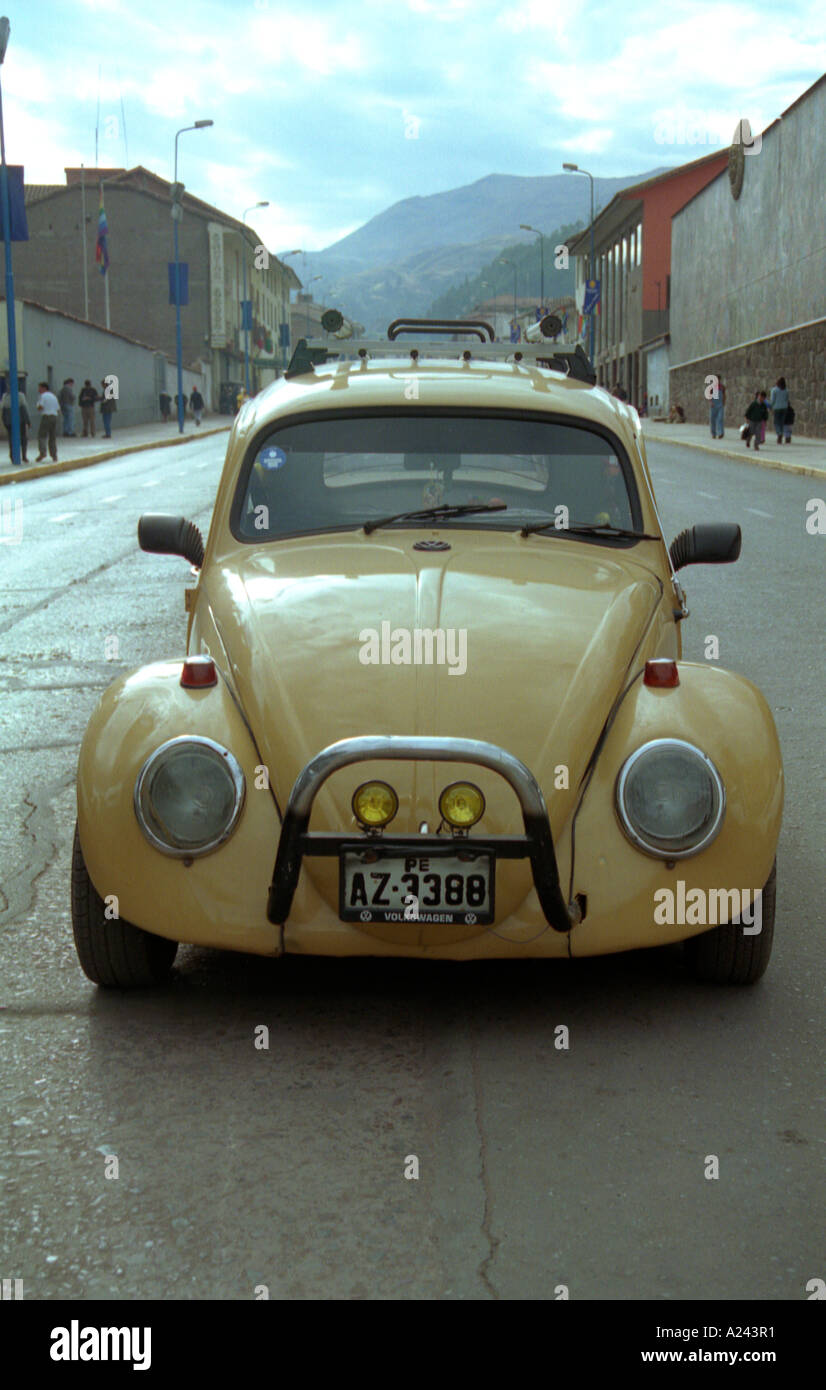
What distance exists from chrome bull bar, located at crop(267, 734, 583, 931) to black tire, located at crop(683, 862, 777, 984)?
0.61 m

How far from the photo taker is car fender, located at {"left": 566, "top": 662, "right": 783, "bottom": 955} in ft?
12.0

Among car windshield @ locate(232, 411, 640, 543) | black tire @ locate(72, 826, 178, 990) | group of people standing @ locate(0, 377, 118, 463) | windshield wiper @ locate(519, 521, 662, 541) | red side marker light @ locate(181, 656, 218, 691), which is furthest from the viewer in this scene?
group of people standing @ locate(0, 377, 118, 463)

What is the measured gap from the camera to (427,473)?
16.5 feet

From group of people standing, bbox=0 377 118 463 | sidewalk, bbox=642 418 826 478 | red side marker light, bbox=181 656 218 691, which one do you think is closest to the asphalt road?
red side marker light, bbox=181 656 218 691

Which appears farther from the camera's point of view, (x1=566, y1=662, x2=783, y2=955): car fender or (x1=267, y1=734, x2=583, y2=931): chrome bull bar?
(x1=566, y1=662, x2=783, y2=955): car fender

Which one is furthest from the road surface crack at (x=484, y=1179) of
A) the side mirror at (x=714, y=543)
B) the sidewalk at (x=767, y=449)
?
the sidewalk at (x=767, y=449)

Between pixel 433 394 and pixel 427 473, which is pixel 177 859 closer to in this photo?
pixel 427 473

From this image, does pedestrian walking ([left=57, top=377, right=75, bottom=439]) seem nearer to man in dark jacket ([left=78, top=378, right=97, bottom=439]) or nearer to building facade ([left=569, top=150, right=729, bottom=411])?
man in dark jacket ([left=78, top=378, right=97, bottom=439])

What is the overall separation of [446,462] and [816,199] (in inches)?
1520

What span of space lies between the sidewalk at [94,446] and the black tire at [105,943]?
2485 centimetres

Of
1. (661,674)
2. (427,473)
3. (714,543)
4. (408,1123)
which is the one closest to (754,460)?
(714,543)

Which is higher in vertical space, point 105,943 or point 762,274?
point 762,274

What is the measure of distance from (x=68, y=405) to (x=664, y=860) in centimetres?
4506
